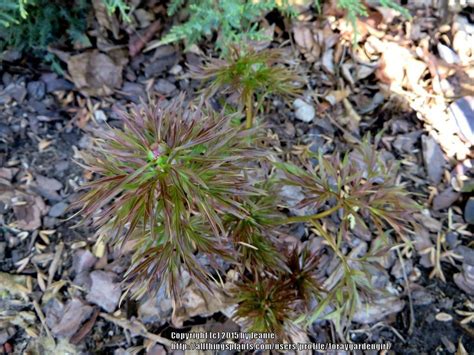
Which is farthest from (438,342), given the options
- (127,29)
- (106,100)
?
(127,29)

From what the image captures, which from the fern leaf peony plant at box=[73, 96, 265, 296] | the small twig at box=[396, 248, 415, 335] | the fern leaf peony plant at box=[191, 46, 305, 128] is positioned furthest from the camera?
the small twig at box=[396, 248, 415, 335]

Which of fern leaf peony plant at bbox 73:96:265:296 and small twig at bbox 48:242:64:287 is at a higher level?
fern leaf peony plant at bbox 73:96:265:296

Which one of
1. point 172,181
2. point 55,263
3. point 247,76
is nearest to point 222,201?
point 172,181

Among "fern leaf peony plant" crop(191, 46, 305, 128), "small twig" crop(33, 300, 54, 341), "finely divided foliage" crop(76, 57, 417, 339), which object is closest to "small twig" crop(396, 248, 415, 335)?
"finely divided foliage" crop(76, 57, 417, 339)

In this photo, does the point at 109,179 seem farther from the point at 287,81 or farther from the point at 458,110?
the point at 458,110

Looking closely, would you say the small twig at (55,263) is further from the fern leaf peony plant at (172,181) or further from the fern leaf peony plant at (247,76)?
the fern leaf peony plant at (247,76)

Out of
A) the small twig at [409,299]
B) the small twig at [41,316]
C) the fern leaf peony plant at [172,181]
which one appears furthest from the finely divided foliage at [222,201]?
the small twig at [41,316]

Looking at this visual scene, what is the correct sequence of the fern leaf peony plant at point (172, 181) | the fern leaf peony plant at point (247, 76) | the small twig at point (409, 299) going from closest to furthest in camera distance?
the fern leaf peony plant at point (172, 181) → the fern leaf peony plant at point (247, 76) → the small twig at point (409, 299)

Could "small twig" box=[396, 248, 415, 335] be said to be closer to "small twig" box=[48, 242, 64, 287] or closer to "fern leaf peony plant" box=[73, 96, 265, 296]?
"fern leaf peony plant" box=[73, 96, 265, 296]

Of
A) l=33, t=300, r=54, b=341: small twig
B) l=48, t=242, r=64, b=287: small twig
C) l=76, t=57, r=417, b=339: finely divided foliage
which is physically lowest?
l=33, t=300, r=54, b=341: small twig
